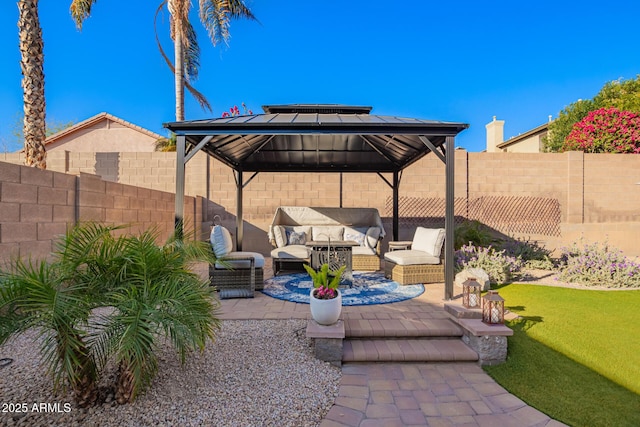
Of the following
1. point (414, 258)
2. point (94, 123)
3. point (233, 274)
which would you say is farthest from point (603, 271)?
point (94, 123)

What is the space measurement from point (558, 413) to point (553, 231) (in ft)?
27.4

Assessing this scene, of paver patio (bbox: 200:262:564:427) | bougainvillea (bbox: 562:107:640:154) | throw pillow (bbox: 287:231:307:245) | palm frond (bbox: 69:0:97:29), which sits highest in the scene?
palm frond (bbox: 69:0:97:29)

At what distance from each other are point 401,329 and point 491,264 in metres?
3.46

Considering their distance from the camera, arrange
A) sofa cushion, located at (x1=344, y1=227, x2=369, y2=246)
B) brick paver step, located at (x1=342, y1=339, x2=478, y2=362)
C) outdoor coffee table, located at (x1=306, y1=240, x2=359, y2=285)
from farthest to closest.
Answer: sofa cushion, located at (x1=344, y1=227, x2=369, y2=246)
outdoor coffee table, located at (x1=306, y1=240, x2=359, y2=285)
brick paver step, located at (x1=342, y1=339, x2=478, y2=362)

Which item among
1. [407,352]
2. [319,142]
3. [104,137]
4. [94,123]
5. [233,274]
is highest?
[94,123]

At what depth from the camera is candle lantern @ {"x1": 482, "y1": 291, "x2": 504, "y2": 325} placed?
2998 mm

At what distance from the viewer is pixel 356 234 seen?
7.55 m

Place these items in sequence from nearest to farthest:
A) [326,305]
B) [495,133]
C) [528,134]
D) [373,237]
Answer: [326,305], [373,237], [528,134], [495,133]

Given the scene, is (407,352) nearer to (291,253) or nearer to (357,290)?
(357,290)

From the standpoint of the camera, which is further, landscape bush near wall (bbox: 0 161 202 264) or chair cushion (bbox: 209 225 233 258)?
chair cushion (bbox: 209 225 233 258)

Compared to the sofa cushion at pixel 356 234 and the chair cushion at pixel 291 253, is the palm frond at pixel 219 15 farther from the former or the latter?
the chair cushion at pixel 291 253

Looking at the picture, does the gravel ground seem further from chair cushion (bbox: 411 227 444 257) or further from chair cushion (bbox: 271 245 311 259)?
chair cushion (bbox: 411 227 444 257)

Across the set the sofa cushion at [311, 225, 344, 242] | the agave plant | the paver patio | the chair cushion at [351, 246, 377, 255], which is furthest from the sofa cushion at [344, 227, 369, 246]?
the agave plant

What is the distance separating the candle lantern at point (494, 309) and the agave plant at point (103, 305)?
2436 mm
